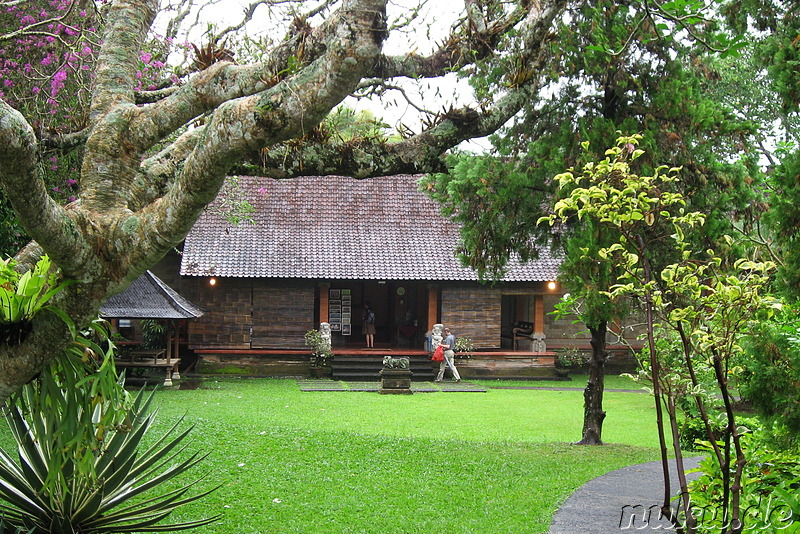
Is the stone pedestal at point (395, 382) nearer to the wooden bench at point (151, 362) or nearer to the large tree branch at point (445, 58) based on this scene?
the wooden bench at point (151, 362)

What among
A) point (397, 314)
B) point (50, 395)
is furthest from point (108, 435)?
point (397, 314)

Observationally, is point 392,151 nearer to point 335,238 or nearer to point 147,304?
point 147,304

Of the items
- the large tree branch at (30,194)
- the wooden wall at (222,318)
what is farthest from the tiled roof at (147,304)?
the large tree branch at (30,194)

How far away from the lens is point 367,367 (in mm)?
21125

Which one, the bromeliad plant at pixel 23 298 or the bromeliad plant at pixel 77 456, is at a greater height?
the bromeliad plant at pixel 23 298

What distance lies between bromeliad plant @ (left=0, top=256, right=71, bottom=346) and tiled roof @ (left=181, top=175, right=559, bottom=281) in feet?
55.9

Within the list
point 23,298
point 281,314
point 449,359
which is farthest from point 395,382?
point 23,298

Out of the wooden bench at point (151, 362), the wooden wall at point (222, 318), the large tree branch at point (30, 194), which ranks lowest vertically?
the wooden bench at point (151, 362)

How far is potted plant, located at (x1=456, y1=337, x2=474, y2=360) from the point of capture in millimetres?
21938

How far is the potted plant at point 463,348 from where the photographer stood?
21938 mm

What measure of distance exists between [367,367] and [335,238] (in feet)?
13.6

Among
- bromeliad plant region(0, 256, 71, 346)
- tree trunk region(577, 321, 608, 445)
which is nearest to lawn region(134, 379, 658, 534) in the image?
tree trunk region(577, 321, 608, 445)

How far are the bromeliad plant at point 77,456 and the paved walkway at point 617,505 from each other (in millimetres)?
2964

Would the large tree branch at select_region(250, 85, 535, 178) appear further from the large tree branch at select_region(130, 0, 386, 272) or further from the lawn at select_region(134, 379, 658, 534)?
the lawn at select_region(134, 379, 658, 534)
